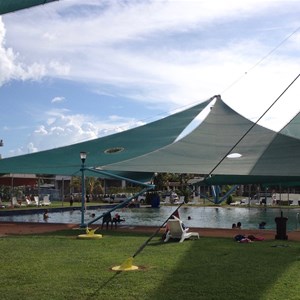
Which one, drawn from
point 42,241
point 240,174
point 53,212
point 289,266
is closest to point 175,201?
point 53,212

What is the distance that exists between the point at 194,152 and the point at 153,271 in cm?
1032

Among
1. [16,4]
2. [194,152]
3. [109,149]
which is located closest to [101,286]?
[16,4]

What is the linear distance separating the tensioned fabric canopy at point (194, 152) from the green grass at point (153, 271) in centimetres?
443

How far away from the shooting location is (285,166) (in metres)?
16.1

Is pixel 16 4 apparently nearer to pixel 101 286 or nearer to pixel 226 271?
pixel 101 286

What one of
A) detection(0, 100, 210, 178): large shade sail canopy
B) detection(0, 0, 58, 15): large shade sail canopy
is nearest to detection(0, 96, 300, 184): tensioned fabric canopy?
detection(0, 100, 210, 178): large shade sail canopy

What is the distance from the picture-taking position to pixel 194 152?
18.4m

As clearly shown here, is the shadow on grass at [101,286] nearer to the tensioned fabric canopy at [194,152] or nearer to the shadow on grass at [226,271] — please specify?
the shadow on grass at [226,271]

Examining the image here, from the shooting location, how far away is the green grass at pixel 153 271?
680 centimetres

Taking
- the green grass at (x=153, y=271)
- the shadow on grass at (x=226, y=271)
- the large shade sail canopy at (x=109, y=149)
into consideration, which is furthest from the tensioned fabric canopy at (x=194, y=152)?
the shadow on grass at (x=226, y=271)

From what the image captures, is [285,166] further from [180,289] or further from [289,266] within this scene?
[180,289]

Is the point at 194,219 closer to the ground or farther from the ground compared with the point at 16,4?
closer to the ground

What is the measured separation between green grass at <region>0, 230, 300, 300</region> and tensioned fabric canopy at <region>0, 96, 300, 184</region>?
4429 mm

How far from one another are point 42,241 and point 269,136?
912cm
